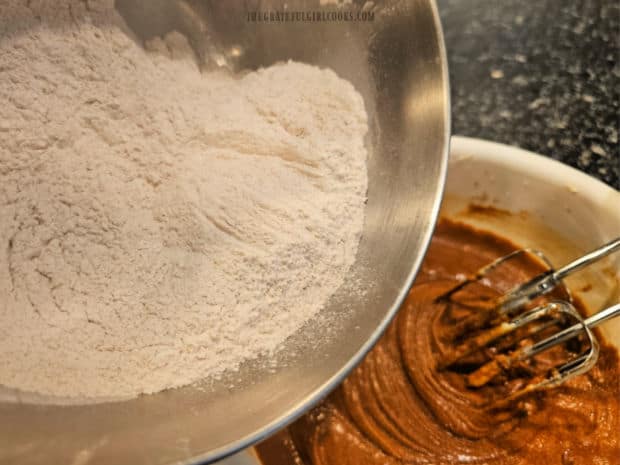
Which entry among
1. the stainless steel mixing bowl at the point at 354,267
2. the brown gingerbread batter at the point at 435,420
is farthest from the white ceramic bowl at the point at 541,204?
the stainless steel mixing bowl at the point at 354,267

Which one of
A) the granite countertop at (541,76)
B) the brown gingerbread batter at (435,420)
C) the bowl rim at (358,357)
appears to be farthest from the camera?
the granite countertop at (541,76)

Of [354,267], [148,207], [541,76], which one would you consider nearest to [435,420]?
[354,267]

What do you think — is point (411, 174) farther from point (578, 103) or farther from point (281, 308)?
point (578, 103)

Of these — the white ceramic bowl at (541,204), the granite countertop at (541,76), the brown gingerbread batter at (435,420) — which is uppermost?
the granite countertop at (541,76)

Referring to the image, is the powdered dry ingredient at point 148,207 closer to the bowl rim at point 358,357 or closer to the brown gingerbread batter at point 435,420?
the bowl rim at point 358,357

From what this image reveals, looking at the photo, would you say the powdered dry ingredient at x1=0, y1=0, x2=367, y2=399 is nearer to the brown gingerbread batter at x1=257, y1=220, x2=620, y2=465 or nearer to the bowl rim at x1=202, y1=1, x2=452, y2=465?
the bowl rim at x1=202, y1=1, x2=452, y2=465

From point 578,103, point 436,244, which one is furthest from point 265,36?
point 578,103
